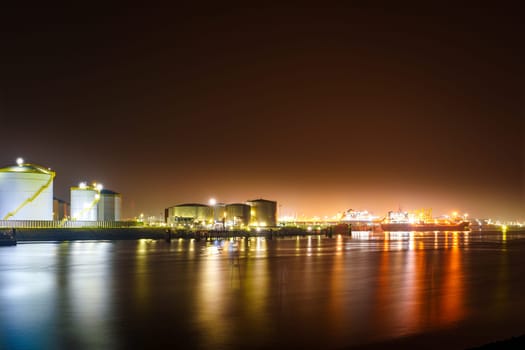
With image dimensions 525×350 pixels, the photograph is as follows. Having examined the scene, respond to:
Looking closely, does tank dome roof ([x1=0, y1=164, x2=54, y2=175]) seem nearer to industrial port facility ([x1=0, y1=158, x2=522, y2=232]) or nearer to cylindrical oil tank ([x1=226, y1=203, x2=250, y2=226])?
industrial port facility ([x1=0, y1=158, x2=522, y2=232])

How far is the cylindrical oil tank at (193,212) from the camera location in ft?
312

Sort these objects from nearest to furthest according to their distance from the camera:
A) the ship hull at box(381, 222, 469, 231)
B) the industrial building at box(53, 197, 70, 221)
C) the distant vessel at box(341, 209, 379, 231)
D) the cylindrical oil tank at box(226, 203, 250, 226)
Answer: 1. the industrial building at box(53, 197, 70, 221)
2. the cylindrical oil tank at box(226, 203, 250, 226)
3. the ship hull at box(381, 222, 469, 231)
4. the distant vessel at box(341, 209, 379, 231)

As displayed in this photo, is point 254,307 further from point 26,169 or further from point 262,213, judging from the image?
point 262,213

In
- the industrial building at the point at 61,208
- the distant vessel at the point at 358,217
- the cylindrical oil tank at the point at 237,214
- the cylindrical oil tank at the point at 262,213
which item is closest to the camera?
the industrial building at the point at 61,208

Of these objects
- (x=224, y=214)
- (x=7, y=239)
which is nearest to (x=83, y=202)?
(x=7, y=239)

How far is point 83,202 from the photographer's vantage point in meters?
71.3

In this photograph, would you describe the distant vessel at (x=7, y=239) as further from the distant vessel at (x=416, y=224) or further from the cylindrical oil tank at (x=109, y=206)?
the distant vessel at (x=416, y=224)

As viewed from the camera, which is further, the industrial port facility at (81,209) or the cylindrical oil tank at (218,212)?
the cylindrical oil tank at (218,212)

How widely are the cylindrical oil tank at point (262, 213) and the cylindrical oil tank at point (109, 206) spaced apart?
29.0 m

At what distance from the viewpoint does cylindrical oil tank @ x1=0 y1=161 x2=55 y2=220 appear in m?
59.5

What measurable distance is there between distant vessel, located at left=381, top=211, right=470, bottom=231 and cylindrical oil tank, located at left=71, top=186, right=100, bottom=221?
106 m

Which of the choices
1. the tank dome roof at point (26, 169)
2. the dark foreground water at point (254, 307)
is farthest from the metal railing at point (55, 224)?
the dark foreground water at point (254, 307)

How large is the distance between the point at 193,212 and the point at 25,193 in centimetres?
3804

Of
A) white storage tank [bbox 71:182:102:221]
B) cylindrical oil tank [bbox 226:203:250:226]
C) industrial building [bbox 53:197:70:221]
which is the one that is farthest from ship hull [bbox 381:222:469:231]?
white storage tank [bbox 71:182:102:221]
